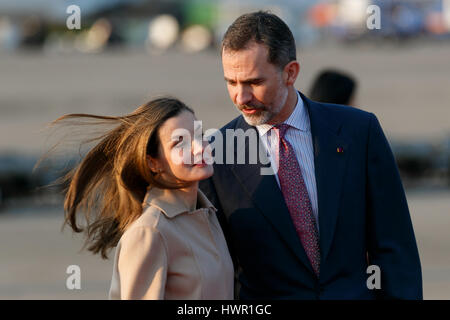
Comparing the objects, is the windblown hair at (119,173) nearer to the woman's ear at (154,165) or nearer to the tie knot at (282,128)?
the woman's ear at (154,165)

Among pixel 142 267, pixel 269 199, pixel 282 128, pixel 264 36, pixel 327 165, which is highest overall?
pixel 264 36

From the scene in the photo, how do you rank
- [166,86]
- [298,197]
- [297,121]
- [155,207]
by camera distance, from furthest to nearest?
[166,86], [297,121], [298,197], [155,207]

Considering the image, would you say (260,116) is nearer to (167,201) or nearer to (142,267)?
(167,201)

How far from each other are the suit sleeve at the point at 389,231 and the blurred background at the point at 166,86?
1361 mm

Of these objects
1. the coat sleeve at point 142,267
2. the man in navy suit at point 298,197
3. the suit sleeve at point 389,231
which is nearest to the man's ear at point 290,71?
the man in navy suit at point 298,197

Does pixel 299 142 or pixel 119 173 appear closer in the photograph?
pixel 119 173

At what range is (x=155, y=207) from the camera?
2.77 metres

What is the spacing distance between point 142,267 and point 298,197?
751 mm

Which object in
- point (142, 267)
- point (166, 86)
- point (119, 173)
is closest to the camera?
point (142, 267)

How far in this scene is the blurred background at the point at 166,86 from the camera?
29.2 ft

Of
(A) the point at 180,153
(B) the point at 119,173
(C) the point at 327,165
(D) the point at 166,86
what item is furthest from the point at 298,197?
(D) the point at 166,86

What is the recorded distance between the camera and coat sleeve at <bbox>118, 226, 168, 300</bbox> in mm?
2596

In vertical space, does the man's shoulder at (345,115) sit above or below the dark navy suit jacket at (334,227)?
above
